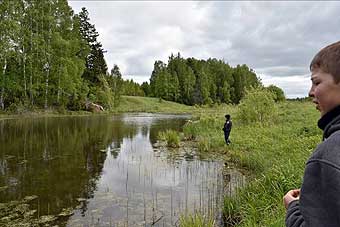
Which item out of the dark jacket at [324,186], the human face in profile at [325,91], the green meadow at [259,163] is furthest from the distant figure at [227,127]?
the dark jacket at [324,186]

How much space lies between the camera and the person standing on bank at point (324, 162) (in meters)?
1.29

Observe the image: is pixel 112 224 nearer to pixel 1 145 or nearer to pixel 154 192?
pixel 154 192

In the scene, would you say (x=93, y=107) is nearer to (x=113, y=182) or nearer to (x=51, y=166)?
(x=51, y=166)

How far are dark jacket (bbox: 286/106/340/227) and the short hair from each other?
16 cm

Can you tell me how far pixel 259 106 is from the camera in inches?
831

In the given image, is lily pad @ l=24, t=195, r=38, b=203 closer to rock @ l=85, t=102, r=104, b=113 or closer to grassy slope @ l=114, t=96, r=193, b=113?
rock @ l=85, t=102, r=104, b=113

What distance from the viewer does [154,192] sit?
842cm

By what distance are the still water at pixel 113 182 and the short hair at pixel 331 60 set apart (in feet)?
17.5

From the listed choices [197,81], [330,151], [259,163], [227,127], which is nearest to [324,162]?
[330,151]

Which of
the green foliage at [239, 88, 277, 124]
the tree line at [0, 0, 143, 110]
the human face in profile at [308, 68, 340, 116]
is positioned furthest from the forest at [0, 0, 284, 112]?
the human face in profile at [308, 68, 340, 116]

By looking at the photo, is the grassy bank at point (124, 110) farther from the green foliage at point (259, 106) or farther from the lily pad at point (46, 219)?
the lily pad at point (46, 219)

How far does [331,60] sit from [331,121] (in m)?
0.26

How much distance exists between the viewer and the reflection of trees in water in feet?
26.3

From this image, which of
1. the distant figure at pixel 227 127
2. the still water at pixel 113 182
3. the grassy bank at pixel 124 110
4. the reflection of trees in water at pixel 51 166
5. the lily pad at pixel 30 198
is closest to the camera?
the still water at pixel 113 182
